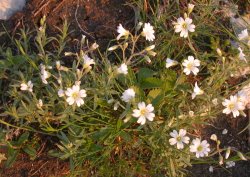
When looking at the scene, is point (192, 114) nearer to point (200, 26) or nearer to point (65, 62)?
point (200, 26)

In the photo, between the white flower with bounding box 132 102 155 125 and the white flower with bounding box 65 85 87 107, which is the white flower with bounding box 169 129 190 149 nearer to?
the white flower with bounding box 132 102 155 125

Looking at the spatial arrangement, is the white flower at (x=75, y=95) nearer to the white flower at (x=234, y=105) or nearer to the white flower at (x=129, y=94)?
the white flower at (x=129, y=94)

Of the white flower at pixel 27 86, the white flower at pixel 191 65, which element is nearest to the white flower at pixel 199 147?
the white flower at pixel 191 65

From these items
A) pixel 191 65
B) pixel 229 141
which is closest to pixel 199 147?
pixel 191 65

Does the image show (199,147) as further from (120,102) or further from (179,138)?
(120,102)

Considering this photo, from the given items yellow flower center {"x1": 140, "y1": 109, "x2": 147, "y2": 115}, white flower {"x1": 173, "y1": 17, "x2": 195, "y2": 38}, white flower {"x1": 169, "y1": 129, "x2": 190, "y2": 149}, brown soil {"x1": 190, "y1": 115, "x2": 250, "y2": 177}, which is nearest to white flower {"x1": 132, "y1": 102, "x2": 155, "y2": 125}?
yellow flower center {"x1": 140, "y1": 109, "x2": 147, "y2": 115}

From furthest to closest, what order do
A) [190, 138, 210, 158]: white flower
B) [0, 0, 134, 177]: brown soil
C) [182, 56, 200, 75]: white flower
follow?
1. [0, 0, 134, 177]: brown soil
2. [182, 56, 200, 75]: white flower
3. [190, 138, 210, 158]: white flower

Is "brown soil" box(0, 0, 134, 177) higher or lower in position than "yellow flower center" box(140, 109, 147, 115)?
higher
